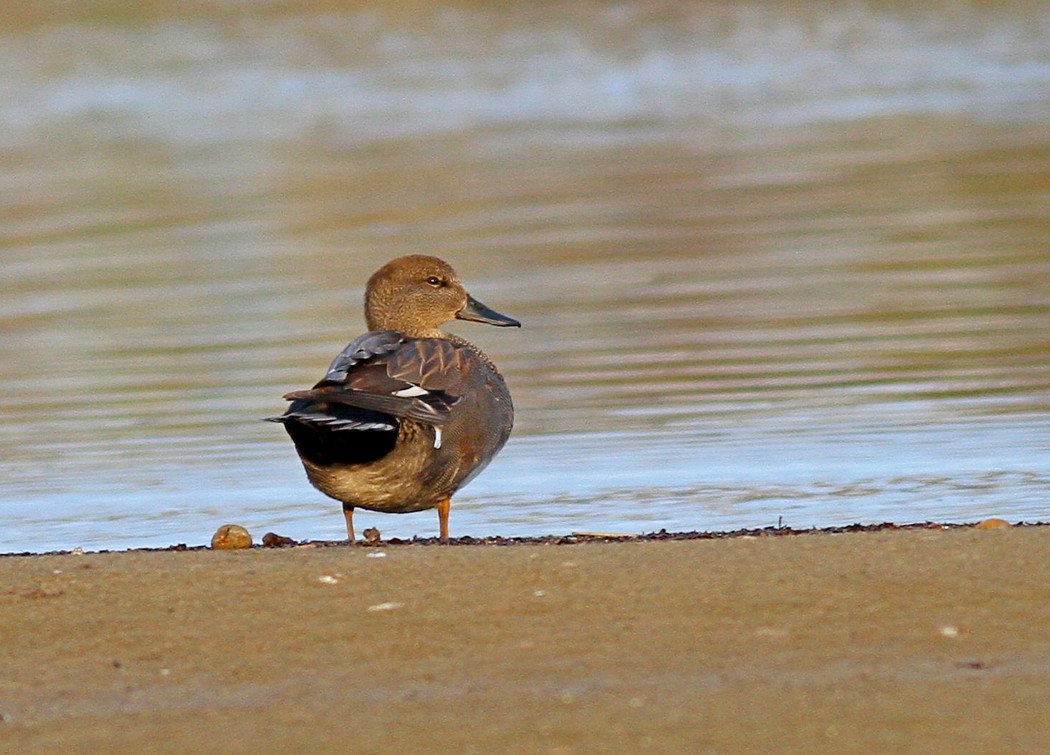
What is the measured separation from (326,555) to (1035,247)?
8347 millimetres

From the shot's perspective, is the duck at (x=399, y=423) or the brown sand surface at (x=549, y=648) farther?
the duck at (x=399, y=423)

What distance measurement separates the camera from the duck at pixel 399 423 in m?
6.16

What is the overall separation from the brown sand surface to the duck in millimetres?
870

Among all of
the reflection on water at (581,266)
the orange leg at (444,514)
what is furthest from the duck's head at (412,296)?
the orange leg at (444,514)

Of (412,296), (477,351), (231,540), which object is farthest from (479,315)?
(231,540)

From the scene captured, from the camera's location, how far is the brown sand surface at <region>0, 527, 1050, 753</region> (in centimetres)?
385

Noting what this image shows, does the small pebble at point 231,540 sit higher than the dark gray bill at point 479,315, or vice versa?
the dark gray bill at point 479,315

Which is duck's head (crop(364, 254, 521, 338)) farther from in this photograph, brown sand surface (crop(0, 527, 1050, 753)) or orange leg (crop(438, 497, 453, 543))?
brown sand surface (crop(0, 527, 1050, 753))

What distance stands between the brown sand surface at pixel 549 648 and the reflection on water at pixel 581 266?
183 cm

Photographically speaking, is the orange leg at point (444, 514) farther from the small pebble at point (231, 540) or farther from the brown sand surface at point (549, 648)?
the brown sand surface at point (549, 648)

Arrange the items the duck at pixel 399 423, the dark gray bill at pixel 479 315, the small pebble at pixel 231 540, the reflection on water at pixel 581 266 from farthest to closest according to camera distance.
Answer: the dark gray bill at pixel 479 315, the reflection on water at pixel 581 266, the duck at pixel 399 423, the small pebble at pixel 231 540

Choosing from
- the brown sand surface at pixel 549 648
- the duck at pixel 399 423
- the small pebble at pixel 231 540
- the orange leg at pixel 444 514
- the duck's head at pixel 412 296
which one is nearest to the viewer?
the brown sand surface at pixel 549 648

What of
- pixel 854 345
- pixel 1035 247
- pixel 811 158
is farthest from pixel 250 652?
pixel 811 158

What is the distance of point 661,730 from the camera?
12.5 feet
